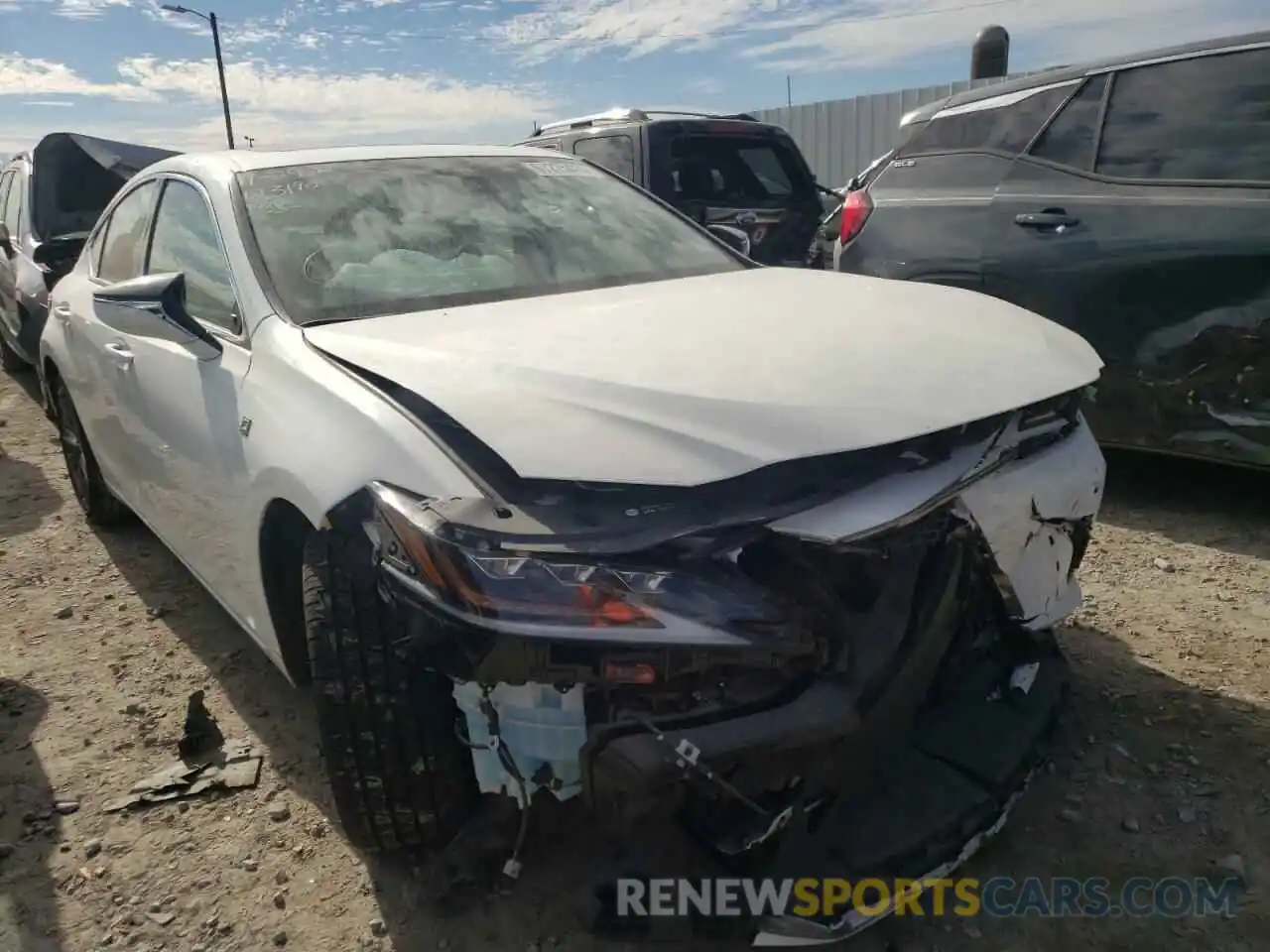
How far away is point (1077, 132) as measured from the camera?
4.04 metres

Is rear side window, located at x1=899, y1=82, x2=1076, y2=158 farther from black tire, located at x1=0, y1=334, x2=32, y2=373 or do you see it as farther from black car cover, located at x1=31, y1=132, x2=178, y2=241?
black tire, located at x1=0, y1=334, x2=32, y2=373

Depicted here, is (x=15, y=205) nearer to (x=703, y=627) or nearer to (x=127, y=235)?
(x=127, y=235)

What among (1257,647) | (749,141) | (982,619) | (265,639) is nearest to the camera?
(982,619)

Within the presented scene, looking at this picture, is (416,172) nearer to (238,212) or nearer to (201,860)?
(238,212)

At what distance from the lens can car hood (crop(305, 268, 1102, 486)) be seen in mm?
1599

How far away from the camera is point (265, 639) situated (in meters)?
2.43

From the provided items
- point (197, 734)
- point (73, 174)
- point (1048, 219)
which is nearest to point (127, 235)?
Result: point (197, 734)

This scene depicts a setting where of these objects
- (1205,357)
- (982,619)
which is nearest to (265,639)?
(982,619)

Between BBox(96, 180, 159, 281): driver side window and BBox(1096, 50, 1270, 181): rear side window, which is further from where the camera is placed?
BBox(1096, 50, 1270, 181): rear side window

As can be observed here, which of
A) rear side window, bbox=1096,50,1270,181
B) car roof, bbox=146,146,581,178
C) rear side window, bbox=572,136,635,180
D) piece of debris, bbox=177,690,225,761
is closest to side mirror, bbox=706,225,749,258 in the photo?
car roof, bbox=146,146,581,178

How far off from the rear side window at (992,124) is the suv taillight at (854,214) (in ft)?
0.98

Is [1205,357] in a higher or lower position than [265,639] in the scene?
higher

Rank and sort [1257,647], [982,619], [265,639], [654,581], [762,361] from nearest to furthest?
[654,581]
[762,361]
[982,619]
[265,639]
[1257,647]

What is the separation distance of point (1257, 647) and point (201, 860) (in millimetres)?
2991
